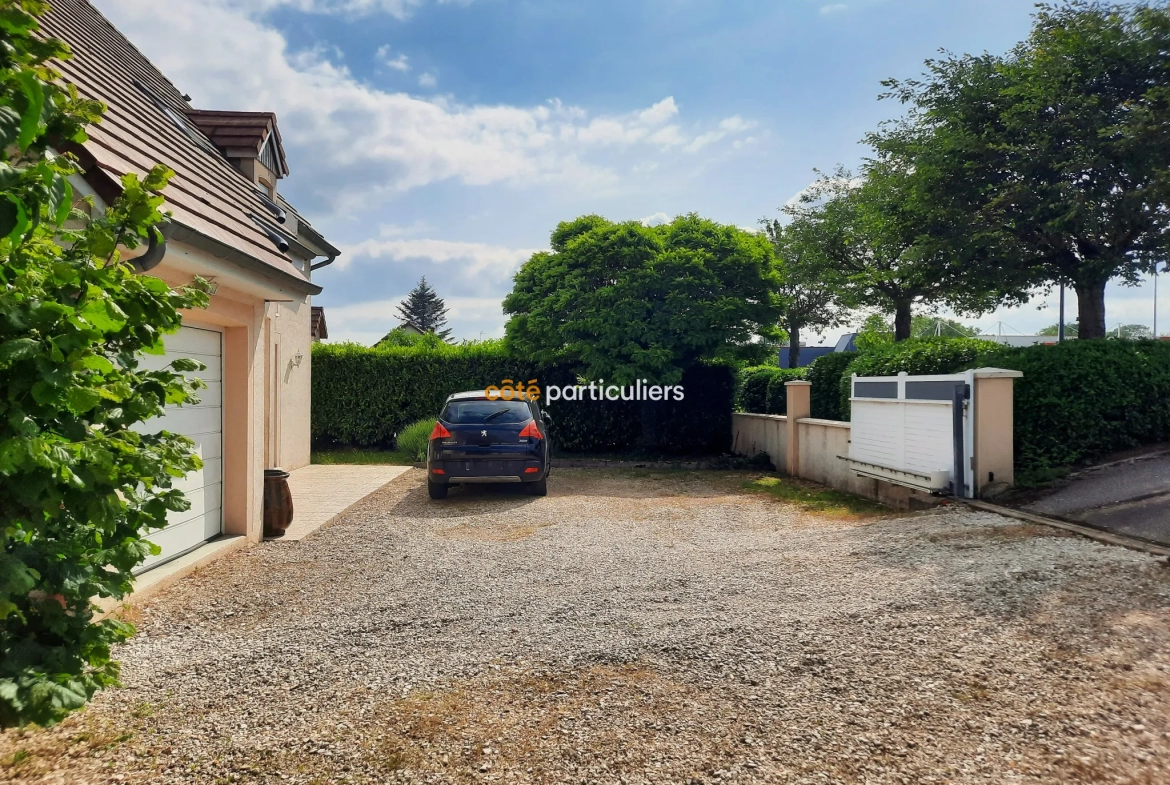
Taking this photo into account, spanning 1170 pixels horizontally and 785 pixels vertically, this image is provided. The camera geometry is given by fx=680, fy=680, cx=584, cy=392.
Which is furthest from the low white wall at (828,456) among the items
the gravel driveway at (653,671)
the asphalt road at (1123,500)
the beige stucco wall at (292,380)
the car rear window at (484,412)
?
the beige stucco wall at (292,380)

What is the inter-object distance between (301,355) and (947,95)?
13.5 metres

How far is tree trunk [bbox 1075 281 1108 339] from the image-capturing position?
35.6ft

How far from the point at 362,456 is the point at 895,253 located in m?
12.4

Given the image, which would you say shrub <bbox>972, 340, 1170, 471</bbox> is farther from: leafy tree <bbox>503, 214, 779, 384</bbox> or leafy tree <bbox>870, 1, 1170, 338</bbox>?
leafy tree <bbox>503, 214, 779, 384</bbox>

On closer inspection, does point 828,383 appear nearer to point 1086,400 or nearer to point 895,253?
point 895,253

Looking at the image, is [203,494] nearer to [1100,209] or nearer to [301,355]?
[301,355]

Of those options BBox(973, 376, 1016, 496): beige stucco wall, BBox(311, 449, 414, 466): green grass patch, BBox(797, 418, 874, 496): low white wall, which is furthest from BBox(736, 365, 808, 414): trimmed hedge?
BBox(311, 449, 414, 466): green grass patch

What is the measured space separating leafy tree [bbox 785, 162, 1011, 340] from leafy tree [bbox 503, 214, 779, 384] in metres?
2.88

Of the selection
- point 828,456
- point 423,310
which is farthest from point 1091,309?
point 423,310

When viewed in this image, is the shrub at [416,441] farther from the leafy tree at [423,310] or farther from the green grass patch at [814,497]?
the leafy tree at [423,310]

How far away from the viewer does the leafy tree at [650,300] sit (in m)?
14.4

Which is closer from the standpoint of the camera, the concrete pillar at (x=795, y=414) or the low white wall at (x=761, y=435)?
the concrete pillar at (x=795, y=414)

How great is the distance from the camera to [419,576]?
18.8ft

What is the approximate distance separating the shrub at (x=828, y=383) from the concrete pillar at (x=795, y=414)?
70 cm
